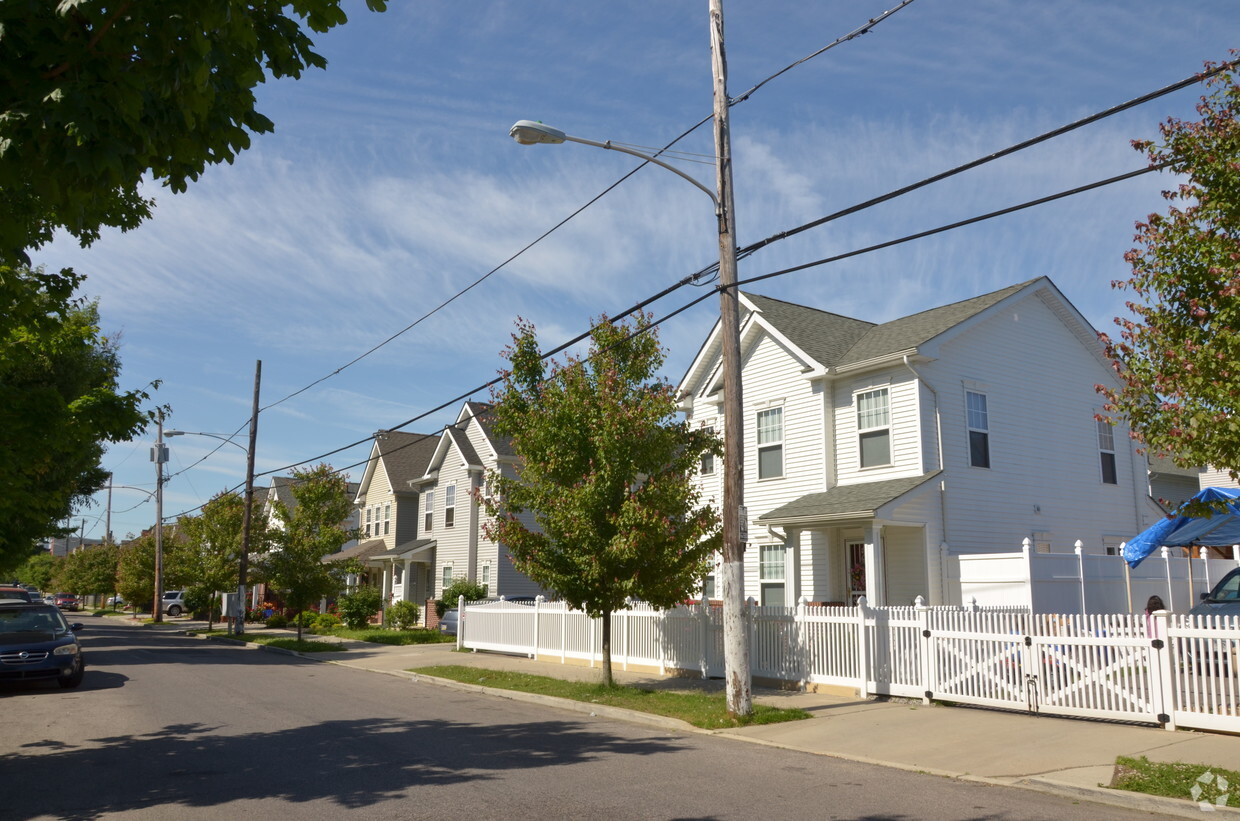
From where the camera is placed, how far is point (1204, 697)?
34.9 ft

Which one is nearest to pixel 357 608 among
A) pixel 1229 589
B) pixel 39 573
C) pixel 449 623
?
pixel 449 623

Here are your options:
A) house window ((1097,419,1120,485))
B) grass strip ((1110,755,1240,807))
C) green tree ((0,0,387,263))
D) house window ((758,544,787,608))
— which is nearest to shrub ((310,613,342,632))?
house window ((758,544,787,608))

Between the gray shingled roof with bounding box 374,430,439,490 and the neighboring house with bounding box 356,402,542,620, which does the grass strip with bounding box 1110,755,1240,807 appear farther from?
the gray shingled roof with bounding box 374,430,439,490

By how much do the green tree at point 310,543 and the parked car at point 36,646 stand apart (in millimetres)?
10462

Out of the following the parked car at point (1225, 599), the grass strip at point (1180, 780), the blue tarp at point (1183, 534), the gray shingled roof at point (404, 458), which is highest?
the gray shingled roof at point (404, 458)

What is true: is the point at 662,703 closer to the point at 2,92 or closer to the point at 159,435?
the point at 2,92

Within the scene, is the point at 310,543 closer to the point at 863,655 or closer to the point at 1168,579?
the point at 863,655

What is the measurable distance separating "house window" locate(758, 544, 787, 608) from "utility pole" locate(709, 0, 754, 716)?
9752 mm

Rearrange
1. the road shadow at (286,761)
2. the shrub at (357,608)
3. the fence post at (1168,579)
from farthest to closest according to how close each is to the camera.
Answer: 1. the shrub at (357,608)
2. the fence post at (1168,579)
3. the road shadow at (286,761)

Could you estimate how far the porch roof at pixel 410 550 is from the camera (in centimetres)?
4125

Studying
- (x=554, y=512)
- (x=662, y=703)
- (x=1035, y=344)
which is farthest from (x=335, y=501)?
(x=1035, y=344)

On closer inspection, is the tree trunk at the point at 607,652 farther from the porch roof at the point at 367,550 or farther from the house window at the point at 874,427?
the porch roof at the point at 367,550

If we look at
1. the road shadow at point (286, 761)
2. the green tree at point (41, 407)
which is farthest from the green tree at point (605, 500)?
the green tree at point (41, 407)

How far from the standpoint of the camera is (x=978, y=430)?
70.1ft
